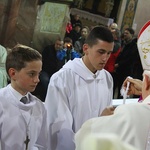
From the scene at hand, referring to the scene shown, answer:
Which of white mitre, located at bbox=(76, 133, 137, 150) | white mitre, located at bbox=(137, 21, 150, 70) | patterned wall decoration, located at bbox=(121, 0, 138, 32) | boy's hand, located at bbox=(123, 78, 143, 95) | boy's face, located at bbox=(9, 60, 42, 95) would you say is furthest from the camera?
patterned wall decoration, located at bbox=(121, 0, 138, 32)

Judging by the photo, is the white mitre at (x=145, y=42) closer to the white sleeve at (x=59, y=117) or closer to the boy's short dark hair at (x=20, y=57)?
the boy's short dark hair at (x=20, y=57)

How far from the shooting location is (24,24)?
6094 mm

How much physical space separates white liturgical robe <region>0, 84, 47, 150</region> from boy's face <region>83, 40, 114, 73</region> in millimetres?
573

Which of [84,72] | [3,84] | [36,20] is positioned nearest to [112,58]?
[36,20]

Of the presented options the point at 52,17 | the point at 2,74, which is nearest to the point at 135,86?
the point at 2,74

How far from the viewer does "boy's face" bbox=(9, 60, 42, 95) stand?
2.35m

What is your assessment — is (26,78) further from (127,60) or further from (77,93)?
(127,60)

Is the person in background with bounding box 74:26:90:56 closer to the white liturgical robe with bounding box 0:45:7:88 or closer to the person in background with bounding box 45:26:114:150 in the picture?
the white liturgical robe with bounding box 0:45:7:88

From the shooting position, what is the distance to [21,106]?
7.59 ft

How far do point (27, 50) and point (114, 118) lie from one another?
1.22 meters

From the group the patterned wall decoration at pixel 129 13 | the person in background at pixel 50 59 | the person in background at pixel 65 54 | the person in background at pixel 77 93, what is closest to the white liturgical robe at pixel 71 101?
the person in background at pixel 77 93

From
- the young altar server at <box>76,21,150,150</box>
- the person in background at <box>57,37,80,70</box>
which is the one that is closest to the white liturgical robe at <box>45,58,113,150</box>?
the young altar server at <box>76,21,150,150</box>

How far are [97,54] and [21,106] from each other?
0.74 meters

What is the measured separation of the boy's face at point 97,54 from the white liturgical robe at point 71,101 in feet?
0.24
